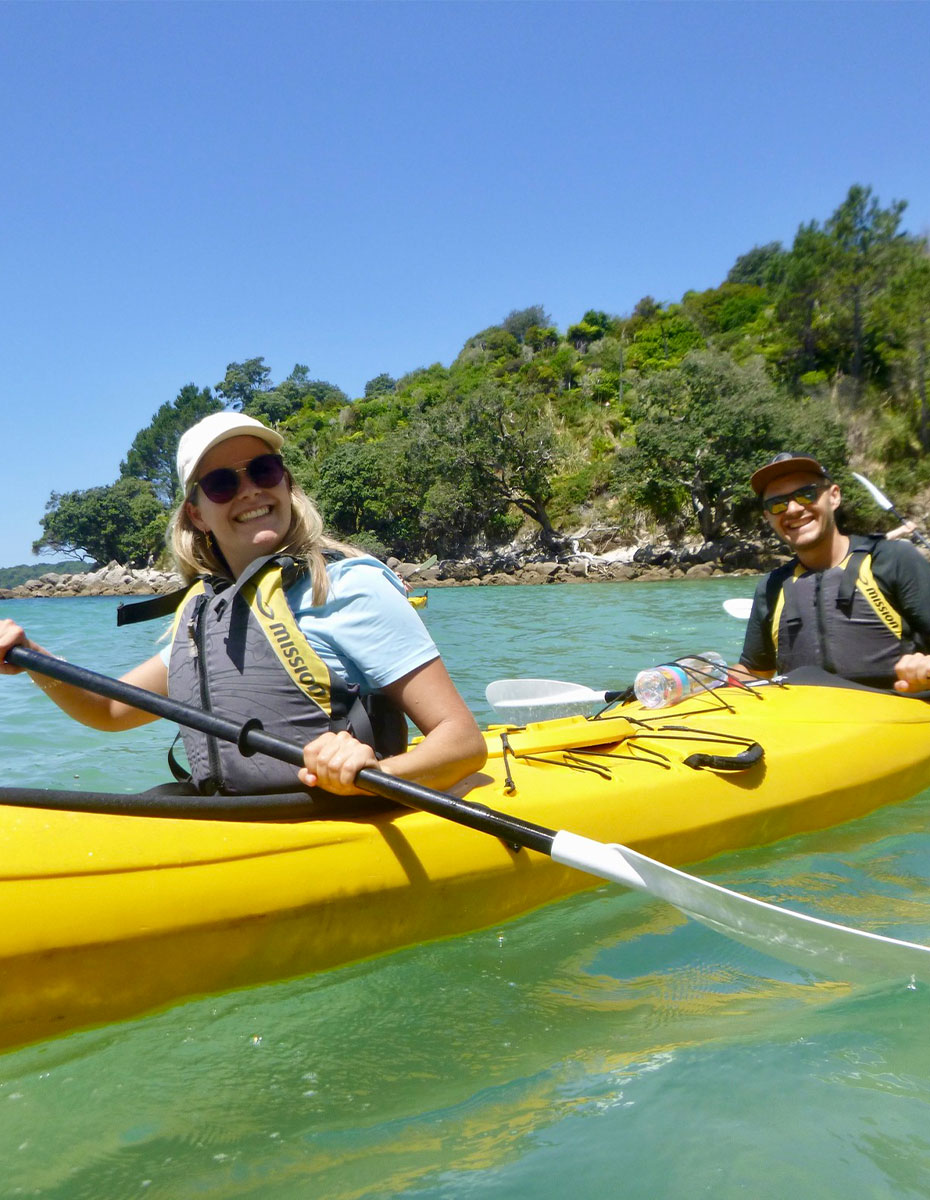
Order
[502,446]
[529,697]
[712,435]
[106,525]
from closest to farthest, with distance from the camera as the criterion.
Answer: [529,697] → [712,435] → [502,446] → [106,525]

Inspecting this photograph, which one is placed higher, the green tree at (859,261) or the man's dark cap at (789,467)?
the green tree at (859,261)

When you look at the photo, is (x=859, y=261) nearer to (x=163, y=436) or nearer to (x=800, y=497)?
(x=800, y=497)

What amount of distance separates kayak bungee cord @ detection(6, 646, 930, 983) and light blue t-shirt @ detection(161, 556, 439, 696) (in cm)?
23

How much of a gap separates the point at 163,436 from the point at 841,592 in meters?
77.7

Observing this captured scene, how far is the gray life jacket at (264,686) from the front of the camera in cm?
211

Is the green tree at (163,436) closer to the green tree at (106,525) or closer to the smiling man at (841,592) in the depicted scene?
the green tree at (106,525)

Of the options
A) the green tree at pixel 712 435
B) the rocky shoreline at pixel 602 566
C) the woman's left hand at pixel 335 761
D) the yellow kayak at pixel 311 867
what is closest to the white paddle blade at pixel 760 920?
the yellow kayak at pixel 311 867

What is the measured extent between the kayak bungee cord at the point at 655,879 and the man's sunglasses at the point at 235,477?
0.50 m

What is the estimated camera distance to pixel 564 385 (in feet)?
152

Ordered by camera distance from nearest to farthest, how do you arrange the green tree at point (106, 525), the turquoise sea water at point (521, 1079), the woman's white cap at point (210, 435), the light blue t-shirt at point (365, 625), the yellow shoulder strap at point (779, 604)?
the turquoise sea water at point (521, 1079), the light blue t-shirt at point (365, 625), the woman's white cap at point (210, 435), the yellow shoulder strap at point (779, 604), the green tree at point (106, 525)

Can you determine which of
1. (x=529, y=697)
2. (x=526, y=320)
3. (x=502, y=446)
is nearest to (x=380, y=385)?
(x=526, y=320)

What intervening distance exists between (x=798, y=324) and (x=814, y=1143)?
114 feet

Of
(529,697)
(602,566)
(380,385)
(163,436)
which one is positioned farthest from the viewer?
(163,436)

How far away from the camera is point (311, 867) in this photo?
206 cm
